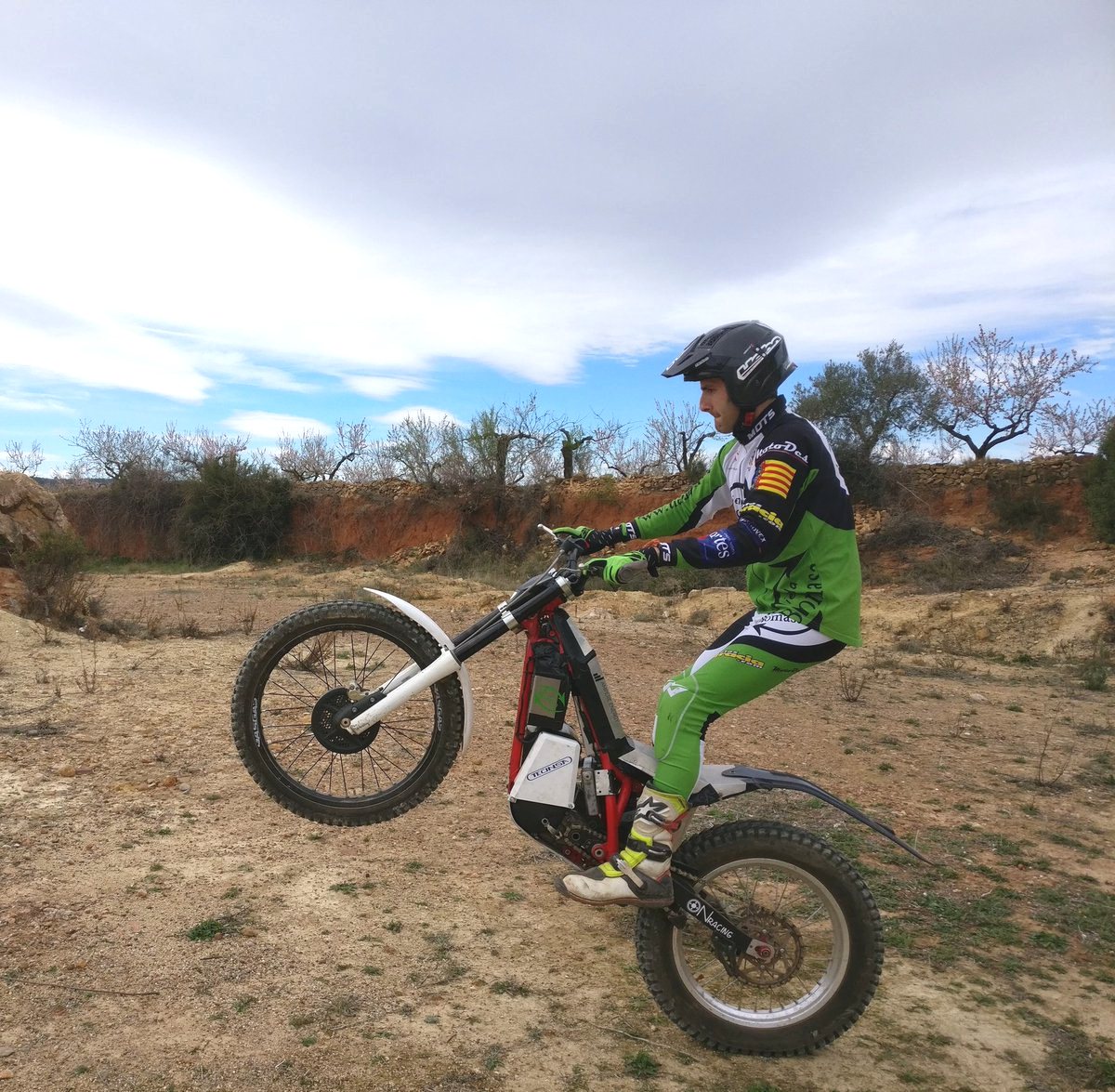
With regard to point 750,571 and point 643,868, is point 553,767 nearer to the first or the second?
point 643,868

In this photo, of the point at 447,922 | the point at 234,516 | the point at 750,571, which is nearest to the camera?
the point at 750,571

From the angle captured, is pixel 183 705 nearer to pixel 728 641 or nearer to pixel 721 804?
pixel 721 804

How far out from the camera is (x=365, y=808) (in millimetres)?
3447

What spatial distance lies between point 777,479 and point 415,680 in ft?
5.09

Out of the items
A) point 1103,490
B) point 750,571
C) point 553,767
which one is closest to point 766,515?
point 750,571

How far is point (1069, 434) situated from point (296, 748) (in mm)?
35088

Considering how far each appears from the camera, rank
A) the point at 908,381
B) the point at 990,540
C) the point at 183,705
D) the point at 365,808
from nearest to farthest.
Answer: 1. the point at 365,808
2. the point at 183,705
3. the point at 990,540
4. the point at 908,381

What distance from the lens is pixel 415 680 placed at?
10.4 ft

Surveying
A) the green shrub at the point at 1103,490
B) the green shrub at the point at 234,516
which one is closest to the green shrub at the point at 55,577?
the green shrub at the point at 234,516

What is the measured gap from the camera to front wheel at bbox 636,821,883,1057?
2.92m

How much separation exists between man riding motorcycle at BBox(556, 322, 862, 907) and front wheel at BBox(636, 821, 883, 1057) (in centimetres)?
21

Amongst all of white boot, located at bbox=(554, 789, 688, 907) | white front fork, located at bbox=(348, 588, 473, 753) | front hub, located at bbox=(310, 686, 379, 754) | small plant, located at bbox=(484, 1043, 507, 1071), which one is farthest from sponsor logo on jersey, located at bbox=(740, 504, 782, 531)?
small plant, located at bbox=(484, 1043, 507, 1071)

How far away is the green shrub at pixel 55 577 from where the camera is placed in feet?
41.2

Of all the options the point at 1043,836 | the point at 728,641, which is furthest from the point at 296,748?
the point at 1043,836
